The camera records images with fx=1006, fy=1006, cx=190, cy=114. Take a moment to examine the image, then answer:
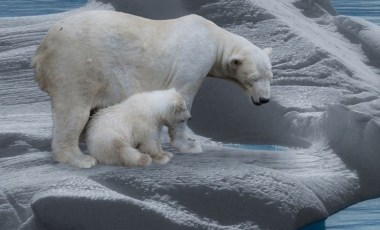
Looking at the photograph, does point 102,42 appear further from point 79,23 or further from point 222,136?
point 222,136

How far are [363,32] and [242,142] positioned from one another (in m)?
1.78

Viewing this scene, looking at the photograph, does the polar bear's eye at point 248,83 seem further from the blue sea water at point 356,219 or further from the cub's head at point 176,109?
the blue sea water at point 356,219

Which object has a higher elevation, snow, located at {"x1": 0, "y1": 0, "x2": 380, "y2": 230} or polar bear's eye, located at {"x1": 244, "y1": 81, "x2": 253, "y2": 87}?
polar bear's eye, located at {"x1": 244, "y1": 81, "x2": 253, "y2": 87}

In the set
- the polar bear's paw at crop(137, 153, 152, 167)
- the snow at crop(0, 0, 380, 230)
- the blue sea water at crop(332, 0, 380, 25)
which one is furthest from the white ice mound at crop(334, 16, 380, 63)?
the blue sea water at crop(332, 0, 380, 25)

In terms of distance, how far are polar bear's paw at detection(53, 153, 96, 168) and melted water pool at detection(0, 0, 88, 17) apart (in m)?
6.87

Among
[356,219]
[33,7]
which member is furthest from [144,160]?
[33,7]

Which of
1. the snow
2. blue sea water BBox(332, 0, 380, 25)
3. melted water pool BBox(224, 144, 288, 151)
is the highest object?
the snow

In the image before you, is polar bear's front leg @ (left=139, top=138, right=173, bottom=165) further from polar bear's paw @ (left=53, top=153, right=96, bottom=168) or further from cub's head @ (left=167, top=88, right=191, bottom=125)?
polar bear's paw @ (left=53, top=153, right=96, bottom=168)

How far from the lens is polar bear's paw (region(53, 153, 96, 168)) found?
5707 millimetres

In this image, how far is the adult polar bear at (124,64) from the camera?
5773 millimetres

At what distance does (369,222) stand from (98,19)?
2.03 m

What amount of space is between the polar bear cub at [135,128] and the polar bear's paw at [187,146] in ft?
0.73

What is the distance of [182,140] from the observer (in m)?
6.07

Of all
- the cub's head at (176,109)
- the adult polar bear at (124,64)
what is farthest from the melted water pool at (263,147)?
the cub's head at (176,109)
